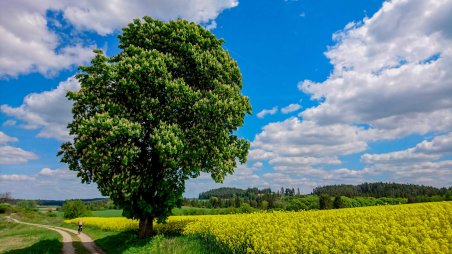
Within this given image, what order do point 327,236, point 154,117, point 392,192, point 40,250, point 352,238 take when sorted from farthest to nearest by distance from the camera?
point 392,192 → point 40,250 → point 154,117 → point 327,236 → point 352,238

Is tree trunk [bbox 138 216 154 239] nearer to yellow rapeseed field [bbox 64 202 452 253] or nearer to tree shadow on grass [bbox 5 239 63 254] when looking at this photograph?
tree shadow on grass [bbox 5 239 63 254]

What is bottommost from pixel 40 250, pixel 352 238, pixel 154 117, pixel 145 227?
pixel 40 250

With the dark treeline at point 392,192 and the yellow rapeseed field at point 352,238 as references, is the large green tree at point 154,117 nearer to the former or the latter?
the yellow rapeseed field at point 352,238

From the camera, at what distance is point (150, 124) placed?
22766 millimetres

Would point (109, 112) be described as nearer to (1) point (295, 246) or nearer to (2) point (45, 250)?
(2) point (45, 250)

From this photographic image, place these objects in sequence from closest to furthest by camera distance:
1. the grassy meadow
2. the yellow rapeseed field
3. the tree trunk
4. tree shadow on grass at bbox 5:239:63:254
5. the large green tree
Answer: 1. the yellow rapeseed field
2. the grassy meadow
3. the large green tree
4. tree shadow on grass at bbox 5:239:63:254
5. the tree trunk

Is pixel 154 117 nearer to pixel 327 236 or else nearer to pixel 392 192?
pixel 327 236

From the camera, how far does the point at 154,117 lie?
22.7 meters

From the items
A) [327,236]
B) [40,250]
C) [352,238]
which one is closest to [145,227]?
[40,250]

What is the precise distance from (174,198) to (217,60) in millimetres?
11271

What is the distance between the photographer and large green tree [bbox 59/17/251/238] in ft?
67.7

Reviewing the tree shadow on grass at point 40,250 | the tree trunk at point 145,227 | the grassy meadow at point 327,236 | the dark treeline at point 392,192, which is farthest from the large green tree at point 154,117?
the dark treeline at point 392,192

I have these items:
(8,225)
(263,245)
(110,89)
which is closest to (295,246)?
(263,245)

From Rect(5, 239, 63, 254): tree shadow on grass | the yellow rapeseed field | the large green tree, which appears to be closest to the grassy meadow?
the yellow rapeseed field
